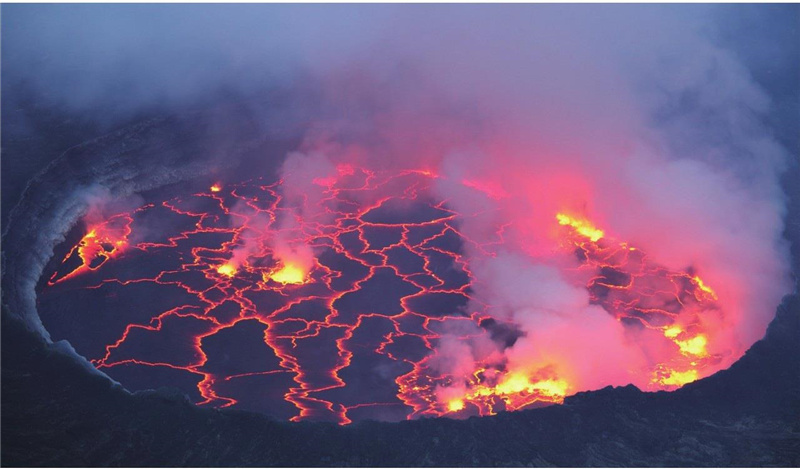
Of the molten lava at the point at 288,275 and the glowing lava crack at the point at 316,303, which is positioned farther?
the molten lava at the point at 288,275

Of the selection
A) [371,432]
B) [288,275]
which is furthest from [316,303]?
[371,432]

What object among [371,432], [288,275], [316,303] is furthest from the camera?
[288,275]

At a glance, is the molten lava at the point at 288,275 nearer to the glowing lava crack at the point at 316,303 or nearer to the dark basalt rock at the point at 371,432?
the glowing lava crack at the point at 316,303

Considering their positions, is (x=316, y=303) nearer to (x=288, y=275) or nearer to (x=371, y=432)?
(x=288, y=275)

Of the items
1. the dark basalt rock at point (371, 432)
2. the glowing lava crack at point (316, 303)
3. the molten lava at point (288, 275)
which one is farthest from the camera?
the molten lava at point (288, 275)

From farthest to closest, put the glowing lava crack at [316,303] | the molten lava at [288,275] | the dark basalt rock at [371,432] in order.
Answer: the molten lava at [288,275] < the glowing lava crack at [316,303] < the dark basalt rock at [371,432]

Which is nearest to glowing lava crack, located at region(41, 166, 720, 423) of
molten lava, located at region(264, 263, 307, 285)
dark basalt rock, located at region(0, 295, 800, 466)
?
molten lava, located at region(264, 263, 307, 285)

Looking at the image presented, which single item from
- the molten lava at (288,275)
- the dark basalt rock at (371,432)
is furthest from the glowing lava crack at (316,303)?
the dark basalt rock at (371,432)

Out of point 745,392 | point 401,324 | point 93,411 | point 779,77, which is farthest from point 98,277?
point 779,77
